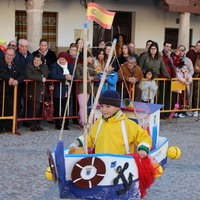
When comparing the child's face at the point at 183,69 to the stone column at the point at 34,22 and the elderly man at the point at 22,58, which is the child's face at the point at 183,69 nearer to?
the elderly man at the point at 22,58

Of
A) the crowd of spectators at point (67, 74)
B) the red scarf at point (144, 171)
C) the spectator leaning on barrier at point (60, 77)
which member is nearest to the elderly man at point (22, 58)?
the crowd of spectators at point (67, 74)

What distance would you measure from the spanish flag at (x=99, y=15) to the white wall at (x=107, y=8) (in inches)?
427

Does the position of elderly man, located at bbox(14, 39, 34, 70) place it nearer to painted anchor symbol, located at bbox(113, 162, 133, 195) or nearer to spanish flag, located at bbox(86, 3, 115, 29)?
spanish flag, located at bbox(86, 3, 115, 29)

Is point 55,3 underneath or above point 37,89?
above

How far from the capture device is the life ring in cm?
601

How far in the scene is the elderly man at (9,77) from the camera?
1127 centimetres

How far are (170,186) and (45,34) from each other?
36.9 ft

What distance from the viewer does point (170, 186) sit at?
790cm

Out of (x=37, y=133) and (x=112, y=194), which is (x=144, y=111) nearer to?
(x=112, y=194)

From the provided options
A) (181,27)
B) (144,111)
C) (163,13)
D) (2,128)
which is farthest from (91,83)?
(163,13)

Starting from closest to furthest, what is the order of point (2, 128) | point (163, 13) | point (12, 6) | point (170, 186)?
point (170, 186)
point (2, 128)
point (12, 6)
point (163, 13)

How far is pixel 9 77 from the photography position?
11266 millimetres

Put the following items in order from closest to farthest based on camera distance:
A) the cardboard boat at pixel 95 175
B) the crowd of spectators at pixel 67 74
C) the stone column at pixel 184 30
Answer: the cardboard boat at pixel 95 175
the crowd of spectators at pixel 67 74
the stone column at pixel 184 30

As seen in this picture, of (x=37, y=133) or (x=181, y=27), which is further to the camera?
(x=181, y=27)
